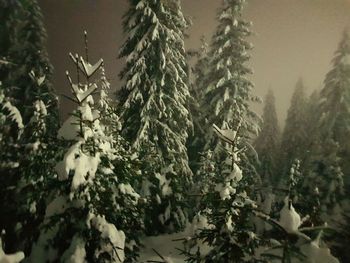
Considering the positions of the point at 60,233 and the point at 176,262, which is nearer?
the point at 60,233

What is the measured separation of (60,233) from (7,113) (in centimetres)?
653

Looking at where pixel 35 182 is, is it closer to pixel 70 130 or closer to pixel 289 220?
pixel 70 130

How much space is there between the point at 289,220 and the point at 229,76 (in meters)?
18.1

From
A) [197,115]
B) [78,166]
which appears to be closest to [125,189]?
[78,166]

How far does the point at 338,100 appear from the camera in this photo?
2580cm

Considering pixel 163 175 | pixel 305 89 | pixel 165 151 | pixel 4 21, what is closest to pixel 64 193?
pixel 163 175

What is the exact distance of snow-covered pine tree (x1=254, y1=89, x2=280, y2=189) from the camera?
127 ft

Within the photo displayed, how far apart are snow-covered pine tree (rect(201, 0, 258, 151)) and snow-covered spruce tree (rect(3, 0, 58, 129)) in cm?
1101

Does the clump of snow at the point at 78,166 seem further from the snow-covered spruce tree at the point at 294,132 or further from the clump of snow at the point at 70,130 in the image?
the snow-covered spruce tree at the point at 294,132

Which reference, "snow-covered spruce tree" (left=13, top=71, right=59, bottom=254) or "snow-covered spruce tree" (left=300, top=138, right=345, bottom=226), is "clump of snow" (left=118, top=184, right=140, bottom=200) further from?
"snow-covered spruce tree" (left=300, top=138, right=345, bottom=226)

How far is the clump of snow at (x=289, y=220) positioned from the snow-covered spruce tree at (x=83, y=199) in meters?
3.30

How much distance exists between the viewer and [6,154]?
10.6 m

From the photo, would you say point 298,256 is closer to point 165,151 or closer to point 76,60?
point 76,60

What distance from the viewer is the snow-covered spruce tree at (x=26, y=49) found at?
84.8ft
